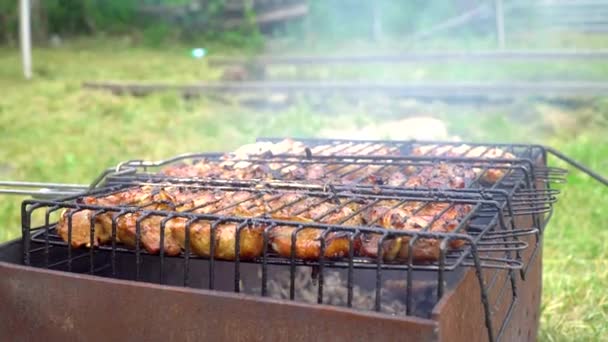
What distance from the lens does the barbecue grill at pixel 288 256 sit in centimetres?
159

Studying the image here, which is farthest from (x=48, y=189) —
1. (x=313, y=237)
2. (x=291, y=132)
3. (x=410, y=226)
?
(x=291, y=132)

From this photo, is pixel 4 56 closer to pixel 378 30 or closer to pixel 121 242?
pixel 378 30

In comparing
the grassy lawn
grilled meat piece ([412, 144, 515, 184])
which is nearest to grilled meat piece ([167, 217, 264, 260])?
grilled meat piece ([412, 144, 515, 184])

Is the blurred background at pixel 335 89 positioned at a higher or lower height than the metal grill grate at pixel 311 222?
higher

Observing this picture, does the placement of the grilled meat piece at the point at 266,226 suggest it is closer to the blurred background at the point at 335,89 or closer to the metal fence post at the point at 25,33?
the blurred background at the point at 335,89

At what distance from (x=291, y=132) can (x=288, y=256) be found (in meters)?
5.45

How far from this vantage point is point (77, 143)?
285 inches

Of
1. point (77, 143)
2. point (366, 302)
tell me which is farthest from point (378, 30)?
point (366, 302)

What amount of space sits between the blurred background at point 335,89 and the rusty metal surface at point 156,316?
2.13 meters

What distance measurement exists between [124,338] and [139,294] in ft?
0.46

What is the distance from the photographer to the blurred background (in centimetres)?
504

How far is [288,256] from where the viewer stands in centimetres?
179

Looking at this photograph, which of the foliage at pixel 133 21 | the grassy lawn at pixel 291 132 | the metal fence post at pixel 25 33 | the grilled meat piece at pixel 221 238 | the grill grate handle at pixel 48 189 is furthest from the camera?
the foliage at pixel 133 21

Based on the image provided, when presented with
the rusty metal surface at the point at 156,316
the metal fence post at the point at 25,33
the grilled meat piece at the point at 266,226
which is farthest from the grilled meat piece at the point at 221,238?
the metal fence post at the point at 25,33
